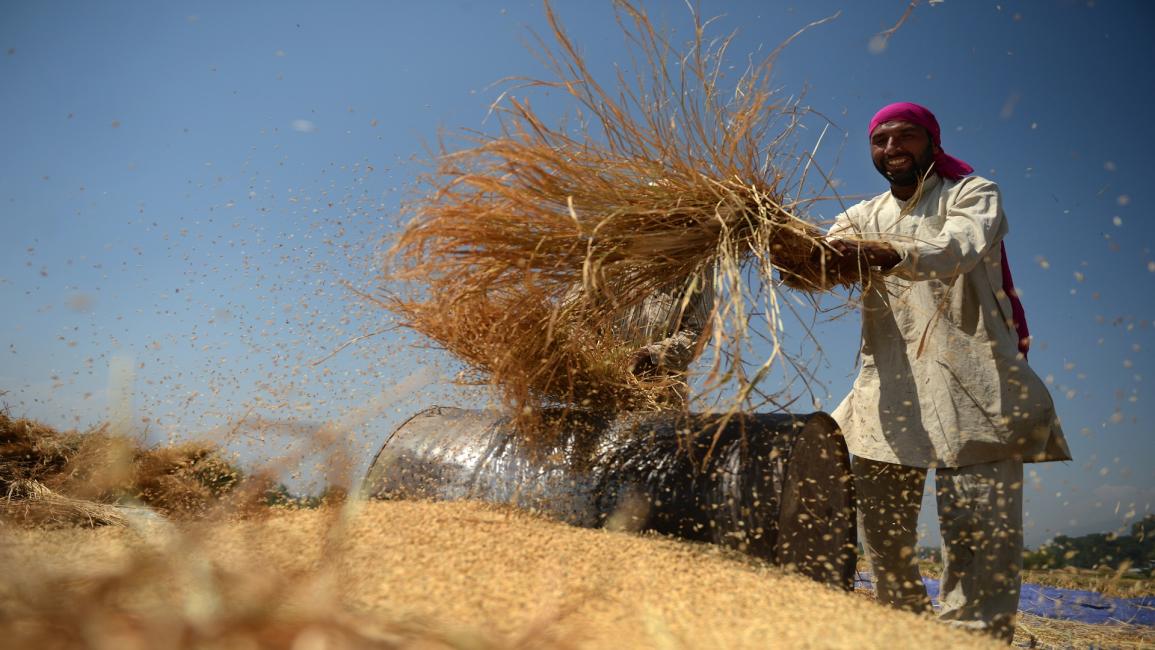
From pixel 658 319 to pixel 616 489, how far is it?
2.23 ft

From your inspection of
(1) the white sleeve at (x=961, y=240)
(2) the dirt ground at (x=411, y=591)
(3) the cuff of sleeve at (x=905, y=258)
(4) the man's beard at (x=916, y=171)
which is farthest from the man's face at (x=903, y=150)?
(2) the dirt ground at (x=411, y=591)

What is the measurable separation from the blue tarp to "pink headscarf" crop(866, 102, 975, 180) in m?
2.04

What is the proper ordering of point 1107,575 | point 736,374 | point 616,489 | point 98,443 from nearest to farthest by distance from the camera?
point 736,374
point 616,489
point 98,443
point 1107,575

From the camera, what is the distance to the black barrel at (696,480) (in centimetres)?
213

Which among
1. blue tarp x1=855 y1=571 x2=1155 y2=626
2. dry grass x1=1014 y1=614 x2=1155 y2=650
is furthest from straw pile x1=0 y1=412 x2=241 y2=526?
dry grass x1=1014 y1=614 x2=1155 y2=650

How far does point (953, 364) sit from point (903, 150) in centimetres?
82

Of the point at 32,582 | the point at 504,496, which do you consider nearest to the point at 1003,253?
the point at 504,496

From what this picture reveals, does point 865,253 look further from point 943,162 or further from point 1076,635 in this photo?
point 1076,635

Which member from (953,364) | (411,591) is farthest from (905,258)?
(411,591)

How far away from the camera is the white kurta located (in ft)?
8.08

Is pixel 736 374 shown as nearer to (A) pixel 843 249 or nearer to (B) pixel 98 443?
(A) pixel 843 249

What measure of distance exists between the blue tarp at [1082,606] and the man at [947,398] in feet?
3.57

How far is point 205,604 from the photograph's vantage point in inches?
42.0

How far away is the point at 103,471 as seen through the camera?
296 cm
